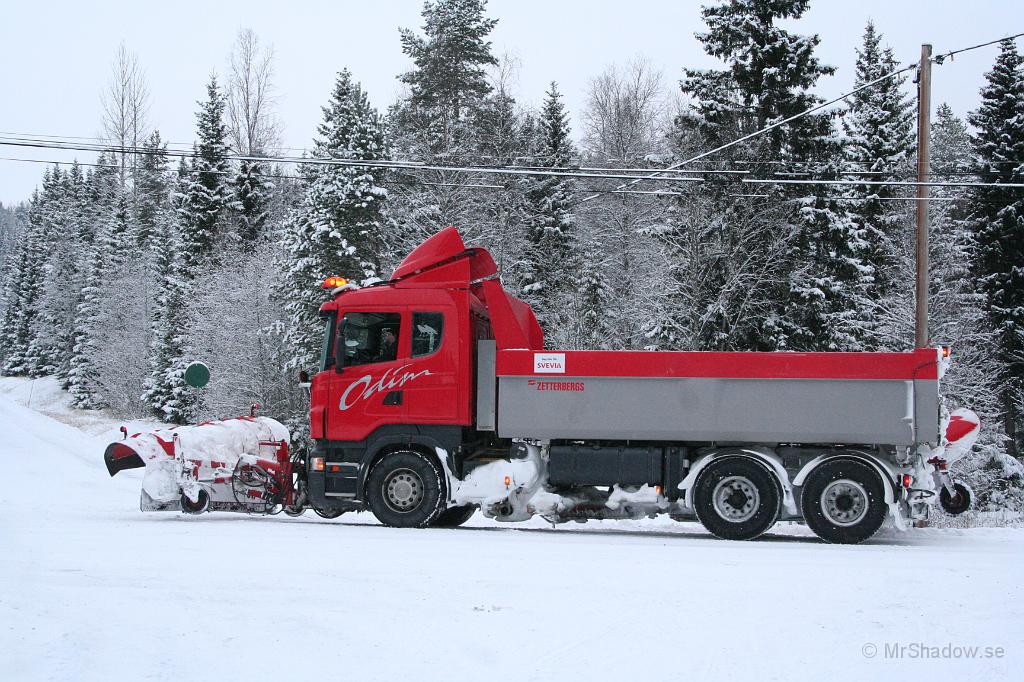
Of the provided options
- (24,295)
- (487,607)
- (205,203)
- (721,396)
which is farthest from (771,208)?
(24,295)

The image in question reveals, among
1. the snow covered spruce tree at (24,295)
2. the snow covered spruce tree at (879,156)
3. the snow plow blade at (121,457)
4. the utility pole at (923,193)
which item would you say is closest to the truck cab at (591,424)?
the snow plow blade at (121,457)

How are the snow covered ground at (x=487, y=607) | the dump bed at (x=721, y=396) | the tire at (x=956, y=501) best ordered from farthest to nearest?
the tire at (x=956, y=501) → the dump bed at (x=721, y=396) → the snow covered ground at (x=487, y=607)

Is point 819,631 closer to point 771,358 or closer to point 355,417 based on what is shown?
point 771,358

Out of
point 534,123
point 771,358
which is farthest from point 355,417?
point 534,123

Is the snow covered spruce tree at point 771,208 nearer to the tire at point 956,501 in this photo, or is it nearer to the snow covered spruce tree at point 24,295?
the tire at point 956,501

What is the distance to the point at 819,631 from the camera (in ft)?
20.0

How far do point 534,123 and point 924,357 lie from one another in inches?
1543

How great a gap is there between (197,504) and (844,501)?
8.21m

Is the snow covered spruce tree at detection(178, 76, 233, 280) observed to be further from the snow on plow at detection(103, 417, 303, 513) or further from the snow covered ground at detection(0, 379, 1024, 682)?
the snow covered ground at detection(0, 379, 1024, 682)

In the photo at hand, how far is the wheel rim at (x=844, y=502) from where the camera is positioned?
10.8m

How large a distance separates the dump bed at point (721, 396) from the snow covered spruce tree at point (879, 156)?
1664 centimetres

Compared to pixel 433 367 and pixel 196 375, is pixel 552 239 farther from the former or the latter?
pixel 433 367

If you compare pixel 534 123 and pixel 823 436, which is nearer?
pixel 823 436

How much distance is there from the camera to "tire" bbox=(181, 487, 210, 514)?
12.4 m
